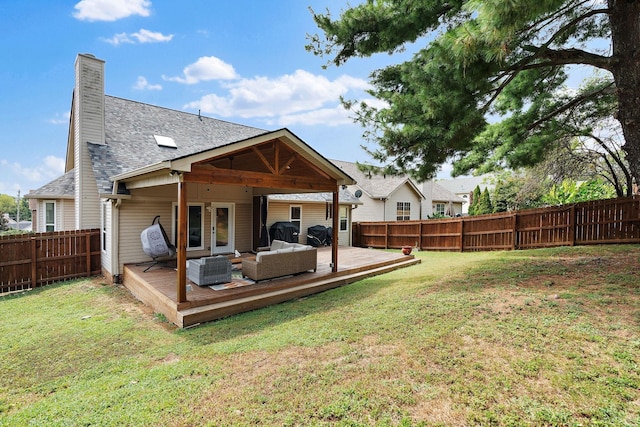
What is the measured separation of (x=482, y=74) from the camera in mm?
5574

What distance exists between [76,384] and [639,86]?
10.3 metres

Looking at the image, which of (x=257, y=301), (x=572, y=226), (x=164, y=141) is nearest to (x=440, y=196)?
(x=572, y=226)

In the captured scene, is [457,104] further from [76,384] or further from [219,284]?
[76,384]

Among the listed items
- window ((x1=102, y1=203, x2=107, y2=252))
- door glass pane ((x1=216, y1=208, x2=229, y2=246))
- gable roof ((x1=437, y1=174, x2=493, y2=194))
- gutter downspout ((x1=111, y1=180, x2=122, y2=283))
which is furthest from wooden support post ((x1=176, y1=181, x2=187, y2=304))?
gable roof ((x1=437, y1=174, x2=493, y2=194))

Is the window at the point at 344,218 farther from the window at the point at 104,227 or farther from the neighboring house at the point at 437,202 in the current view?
the neighboring house at the point at 437,202

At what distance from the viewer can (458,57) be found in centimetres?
493

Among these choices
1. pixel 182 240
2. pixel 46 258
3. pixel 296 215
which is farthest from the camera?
pixel 296 215

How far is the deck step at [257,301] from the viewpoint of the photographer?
5.69 metres

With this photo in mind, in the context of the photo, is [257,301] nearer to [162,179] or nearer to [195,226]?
[162,179]

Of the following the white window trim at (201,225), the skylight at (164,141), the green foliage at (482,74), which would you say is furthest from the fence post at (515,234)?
the skylight at (164,141)

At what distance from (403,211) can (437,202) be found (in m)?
5.96

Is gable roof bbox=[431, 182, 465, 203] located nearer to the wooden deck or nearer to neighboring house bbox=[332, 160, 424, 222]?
neighboring house bbox=[332, 160, 424, 222]

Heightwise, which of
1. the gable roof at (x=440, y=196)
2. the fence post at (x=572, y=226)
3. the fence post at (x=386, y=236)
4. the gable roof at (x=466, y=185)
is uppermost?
the gable roof at (x=466, y=185)

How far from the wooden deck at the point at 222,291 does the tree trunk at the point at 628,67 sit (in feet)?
21.5
